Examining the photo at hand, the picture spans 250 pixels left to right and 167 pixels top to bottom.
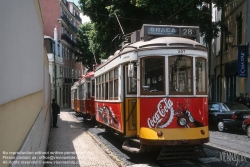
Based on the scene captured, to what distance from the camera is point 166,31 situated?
967 centimetres

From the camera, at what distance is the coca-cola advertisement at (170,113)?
846 cm

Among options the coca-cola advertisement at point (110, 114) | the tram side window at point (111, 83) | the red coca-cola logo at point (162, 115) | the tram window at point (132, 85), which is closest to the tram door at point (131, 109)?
the tram window at point (132, 85)

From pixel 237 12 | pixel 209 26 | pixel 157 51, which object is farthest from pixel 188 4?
pixel 157 51

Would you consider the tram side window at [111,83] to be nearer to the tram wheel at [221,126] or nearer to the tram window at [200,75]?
the tram window at [200,75]

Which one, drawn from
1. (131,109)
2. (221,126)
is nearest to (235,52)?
(221,126)

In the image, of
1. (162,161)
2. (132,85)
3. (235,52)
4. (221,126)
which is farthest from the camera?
(235,52)

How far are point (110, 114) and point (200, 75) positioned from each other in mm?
3933

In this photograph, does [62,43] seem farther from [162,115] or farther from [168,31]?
[162,115]

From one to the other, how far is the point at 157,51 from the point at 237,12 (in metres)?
17.6

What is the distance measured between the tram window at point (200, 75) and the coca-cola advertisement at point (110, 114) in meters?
2.49

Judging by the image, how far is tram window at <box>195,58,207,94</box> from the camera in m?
8.85

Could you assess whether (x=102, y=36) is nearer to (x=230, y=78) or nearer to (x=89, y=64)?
(x=230, y=78)

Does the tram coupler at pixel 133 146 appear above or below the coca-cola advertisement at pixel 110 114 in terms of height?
below

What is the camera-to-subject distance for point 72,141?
13484 mm
